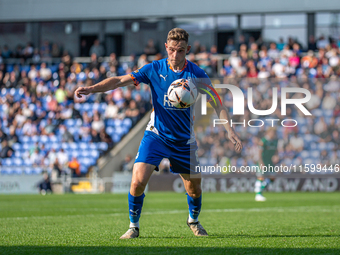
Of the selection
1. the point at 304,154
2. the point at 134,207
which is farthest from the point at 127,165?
the point at 134,207

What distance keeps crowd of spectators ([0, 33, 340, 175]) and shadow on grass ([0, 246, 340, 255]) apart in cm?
1544

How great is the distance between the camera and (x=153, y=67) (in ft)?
20.1

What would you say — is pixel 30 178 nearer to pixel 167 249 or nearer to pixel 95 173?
pixel 95 173

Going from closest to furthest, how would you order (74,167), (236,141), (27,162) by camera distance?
(236,141)
(74,167)
(27,162)

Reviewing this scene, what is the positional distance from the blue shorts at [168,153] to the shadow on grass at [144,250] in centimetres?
116

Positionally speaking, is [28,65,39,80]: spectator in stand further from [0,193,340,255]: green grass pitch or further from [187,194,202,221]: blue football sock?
[187,194,202,221]: blue football sock

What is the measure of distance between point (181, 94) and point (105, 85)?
859 mm

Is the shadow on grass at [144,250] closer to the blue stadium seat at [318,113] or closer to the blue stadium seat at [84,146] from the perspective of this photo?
the blue stadium seat at [318,113]

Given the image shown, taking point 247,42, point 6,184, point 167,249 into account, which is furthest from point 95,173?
point 167,249

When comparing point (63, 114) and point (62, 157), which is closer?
point (62, 157)

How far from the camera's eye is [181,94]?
590 cm

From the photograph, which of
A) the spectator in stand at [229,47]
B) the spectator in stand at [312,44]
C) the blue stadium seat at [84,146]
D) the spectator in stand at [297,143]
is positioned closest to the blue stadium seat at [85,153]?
the blue stadium seat at [84,146]

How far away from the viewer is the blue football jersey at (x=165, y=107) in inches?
238

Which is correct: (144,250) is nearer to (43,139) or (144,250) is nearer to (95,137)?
(95,137)
